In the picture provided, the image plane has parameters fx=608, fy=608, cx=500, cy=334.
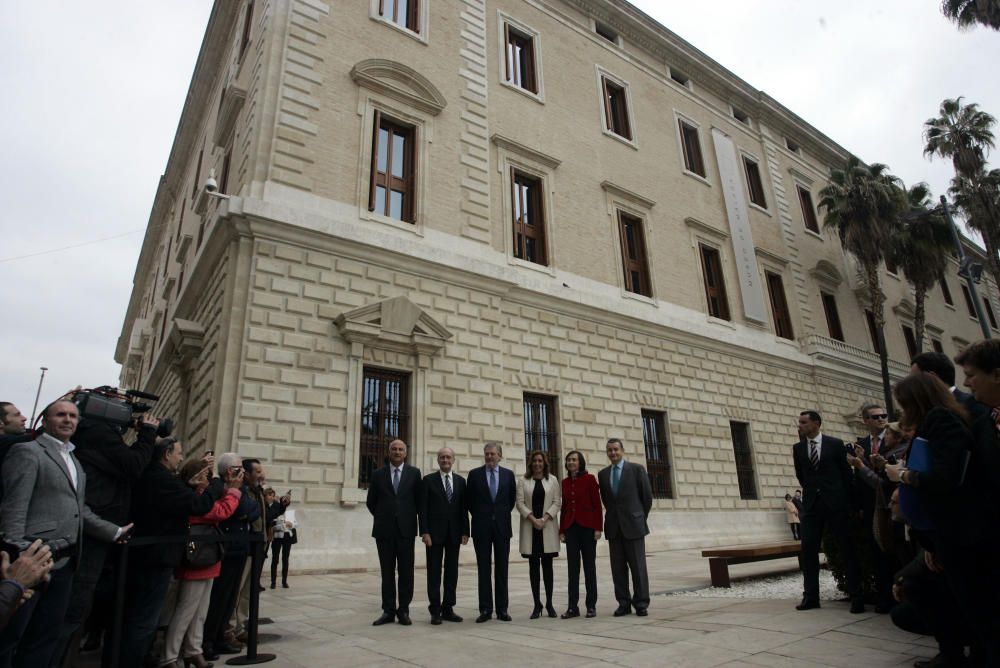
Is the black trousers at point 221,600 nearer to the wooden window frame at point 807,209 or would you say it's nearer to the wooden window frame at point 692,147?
the wooden window frame at point 692,147

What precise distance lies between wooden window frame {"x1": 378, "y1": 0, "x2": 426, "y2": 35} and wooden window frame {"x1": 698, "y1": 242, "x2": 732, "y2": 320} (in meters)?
10.1

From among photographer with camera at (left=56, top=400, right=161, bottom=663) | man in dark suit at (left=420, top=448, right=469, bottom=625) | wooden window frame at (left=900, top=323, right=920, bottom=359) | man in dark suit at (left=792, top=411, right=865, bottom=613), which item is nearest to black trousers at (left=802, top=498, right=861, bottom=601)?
man in dark suit at (left=792, top=411, right=865, bottom=613)

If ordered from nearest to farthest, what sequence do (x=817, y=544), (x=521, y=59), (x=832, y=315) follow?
(x=817, y=544)
(x=521, y=59)
(x=832, y=315)

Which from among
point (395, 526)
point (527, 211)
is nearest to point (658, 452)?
point (527, 211)

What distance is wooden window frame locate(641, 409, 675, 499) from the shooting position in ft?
47.9

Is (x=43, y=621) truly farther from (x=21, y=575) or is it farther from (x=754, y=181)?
(x=754, y=181)

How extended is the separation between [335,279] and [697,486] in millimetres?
10185

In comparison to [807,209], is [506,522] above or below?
below

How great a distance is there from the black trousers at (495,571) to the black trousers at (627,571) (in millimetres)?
1041

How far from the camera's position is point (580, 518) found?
6.17 meters

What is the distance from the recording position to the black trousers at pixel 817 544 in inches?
205

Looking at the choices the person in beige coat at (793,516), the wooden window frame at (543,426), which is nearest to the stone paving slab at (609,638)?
the wooden window frame at (543,426)

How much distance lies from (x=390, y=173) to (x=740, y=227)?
12388mm

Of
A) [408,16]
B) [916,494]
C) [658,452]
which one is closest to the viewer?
[916,494]
